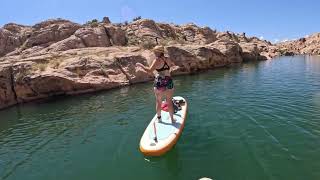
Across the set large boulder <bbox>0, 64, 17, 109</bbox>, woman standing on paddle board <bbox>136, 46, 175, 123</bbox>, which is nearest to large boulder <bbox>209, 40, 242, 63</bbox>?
large boulder <bbox>0, 64, 17, 109</bbox>

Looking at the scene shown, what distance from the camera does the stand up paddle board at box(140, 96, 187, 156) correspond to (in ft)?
33.6

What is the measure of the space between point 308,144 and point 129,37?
43596 millimetres

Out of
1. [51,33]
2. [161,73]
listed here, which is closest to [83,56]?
[51,33]

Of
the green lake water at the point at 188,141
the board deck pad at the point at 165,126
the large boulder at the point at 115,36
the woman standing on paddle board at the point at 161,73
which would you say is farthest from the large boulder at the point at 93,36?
the woman standing on paddle board at the point at 161,73

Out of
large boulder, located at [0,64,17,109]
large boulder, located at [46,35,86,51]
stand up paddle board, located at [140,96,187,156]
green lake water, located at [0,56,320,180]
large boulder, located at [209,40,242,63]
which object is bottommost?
green lake water, located at [0,56,320,180]

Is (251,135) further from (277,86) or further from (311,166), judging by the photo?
(277,86)

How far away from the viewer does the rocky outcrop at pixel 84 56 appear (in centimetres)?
2723

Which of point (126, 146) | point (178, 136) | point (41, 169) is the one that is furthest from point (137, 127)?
point (41, 169)

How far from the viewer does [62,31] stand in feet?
152

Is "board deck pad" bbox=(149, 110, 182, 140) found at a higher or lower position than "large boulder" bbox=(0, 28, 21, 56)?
lower

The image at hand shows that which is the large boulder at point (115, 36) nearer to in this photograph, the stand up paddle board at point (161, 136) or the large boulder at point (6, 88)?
the large boulder at point (6, 88)

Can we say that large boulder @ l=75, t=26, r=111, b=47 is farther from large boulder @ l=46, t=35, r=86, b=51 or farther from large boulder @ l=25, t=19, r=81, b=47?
large boulder @ l=25, t=19, r=81, b=47

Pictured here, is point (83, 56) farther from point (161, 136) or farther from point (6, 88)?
point (161, 136)

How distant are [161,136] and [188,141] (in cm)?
122
